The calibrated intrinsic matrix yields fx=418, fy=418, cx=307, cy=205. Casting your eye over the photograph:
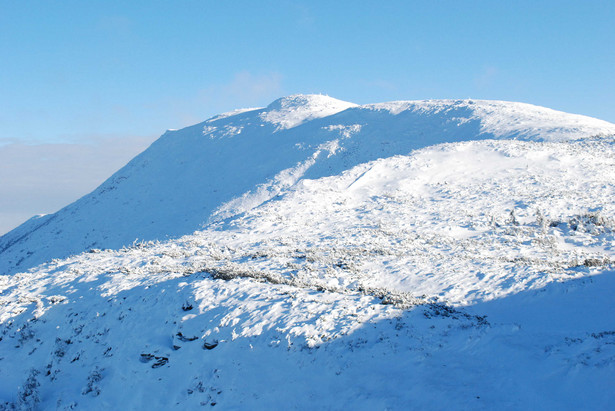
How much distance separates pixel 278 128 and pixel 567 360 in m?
61.8

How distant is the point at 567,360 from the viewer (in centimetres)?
919

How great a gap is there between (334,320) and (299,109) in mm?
69109

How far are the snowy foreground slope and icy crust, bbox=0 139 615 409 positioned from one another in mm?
57

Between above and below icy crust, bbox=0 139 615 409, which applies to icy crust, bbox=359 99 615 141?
above

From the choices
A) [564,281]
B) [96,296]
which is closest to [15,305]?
[96,296]

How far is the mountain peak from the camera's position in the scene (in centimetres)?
7139

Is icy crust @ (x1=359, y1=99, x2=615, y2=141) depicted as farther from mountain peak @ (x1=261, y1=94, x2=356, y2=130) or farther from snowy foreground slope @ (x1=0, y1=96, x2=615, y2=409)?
snowy foreground slope @ (x1=0, y1=96, x2=615, y2=409)

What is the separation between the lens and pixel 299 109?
77438 millimetres

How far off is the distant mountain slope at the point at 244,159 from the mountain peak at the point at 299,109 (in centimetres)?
43

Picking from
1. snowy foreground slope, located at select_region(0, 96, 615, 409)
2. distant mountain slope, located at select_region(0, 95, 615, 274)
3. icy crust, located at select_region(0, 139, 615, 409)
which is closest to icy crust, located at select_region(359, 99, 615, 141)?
distant mountain slope, located at select_region(0, 95, 615, 274)

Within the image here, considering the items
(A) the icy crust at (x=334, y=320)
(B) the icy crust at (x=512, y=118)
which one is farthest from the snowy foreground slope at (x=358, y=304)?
(B) the icy crust at (x=512, y=118)

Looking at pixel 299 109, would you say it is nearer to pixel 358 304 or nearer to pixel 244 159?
pixel 244 159

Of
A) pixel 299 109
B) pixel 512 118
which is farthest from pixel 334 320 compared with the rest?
pixel 299 109

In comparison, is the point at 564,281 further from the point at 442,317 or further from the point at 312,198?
the point at 312,198
